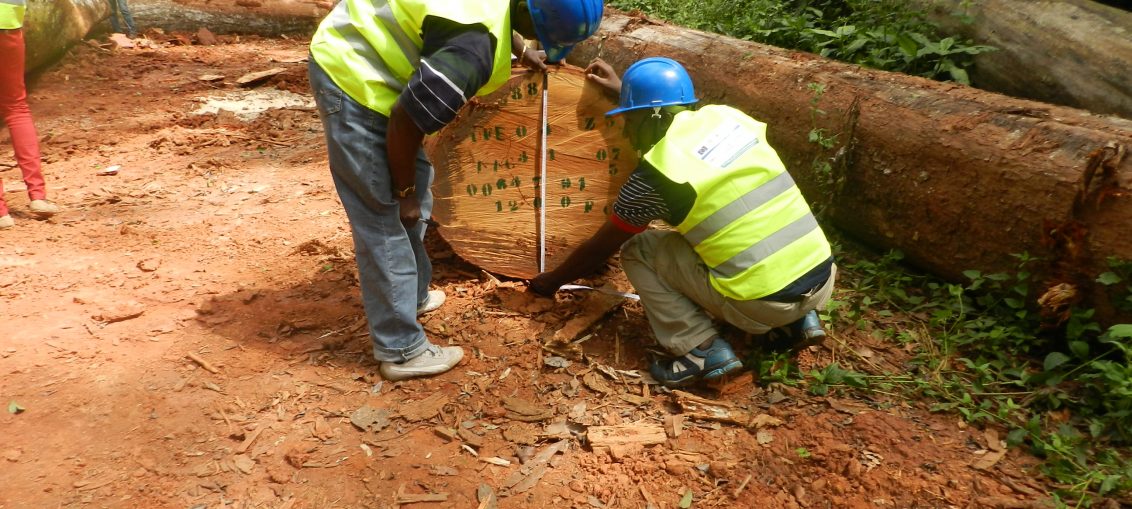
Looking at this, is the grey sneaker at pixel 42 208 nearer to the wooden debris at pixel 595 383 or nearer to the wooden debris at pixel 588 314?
the wooden debris at pixel 588 314

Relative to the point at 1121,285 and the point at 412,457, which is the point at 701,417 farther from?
the point at 1121,285

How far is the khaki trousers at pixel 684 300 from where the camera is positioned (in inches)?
109

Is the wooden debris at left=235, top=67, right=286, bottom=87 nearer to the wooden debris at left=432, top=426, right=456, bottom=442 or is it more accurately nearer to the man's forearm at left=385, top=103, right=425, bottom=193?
the man's forearm at left=385, top=103, right=425, bottom=193

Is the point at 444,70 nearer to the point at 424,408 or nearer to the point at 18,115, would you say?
the point at 424,408

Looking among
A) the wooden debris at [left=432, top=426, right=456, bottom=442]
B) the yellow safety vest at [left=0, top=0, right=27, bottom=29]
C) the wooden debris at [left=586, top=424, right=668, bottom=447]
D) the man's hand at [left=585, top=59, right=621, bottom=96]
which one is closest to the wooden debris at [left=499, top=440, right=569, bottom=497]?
the wooden debris at [left=586, top=424, right=668, bottom=447]

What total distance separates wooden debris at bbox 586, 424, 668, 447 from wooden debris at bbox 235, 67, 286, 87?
6.32 meters

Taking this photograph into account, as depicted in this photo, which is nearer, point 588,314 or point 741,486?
point 741,486

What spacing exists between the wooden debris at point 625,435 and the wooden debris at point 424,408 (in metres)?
0.65

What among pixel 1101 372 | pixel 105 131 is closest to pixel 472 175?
pixel 1101 372

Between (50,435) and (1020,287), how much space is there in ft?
12.8

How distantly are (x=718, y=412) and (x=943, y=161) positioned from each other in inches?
59.7

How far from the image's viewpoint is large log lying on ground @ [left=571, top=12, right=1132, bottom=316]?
2.64 meters

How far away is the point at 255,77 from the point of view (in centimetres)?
732

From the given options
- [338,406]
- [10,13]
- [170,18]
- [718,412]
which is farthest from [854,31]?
[170,18]
